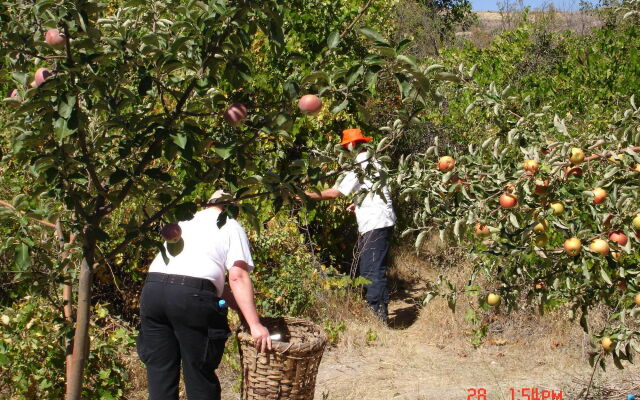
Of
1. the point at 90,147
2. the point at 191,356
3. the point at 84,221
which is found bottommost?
the point at 191,356

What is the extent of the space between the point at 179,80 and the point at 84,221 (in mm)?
474

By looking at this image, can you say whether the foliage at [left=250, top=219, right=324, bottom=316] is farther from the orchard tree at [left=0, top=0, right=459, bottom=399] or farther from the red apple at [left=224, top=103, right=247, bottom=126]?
the red apple at [left=224, top=103, right=247, bottom=126]

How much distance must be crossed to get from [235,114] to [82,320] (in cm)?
77

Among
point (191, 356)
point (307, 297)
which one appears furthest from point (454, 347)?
point (191, 356)

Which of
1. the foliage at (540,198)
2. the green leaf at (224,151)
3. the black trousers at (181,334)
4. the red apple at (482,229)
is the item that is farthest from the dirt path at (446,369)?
the green leaf at (224,151)

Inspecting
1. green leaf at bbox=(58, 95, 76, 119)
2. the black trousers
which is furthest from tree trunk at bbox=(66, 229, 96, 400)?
the black trousers

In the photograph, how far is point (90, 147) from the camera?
6.29 feet

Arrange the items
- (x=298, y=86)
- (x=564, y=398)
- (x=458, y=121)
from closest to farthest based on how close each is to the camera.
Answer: (x=298, y=86) → (x=564, y=398) → (x=458, y=121)

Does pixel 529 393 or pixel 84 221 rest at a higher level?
pixel 84 221

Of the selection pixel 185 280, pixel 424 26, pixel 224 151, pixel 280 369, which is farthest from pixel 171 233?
pixel 424 26

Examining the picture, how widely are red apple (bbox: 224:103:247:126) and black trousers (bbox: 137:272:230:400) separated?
149 cm

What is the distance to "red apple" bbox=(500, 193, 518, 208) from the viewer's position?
7.54 ft

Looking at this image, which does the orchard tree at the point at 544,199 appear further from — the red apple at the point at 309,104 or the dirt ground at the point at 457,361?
the dirt ground at the point at 457,361

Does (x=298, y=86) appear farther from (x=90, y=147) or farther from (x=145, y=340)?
(x=145, y=340)
